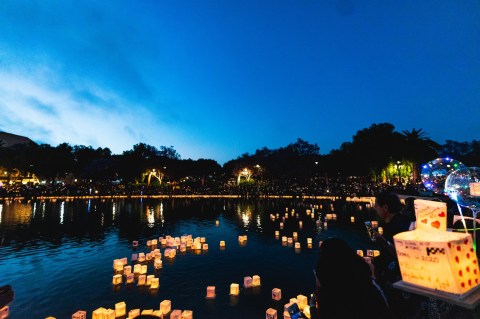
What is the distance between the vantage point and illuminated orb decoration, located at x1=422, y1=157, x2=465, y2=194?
22.6 feet

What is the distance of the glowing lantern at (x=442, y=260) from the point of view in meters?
1.86

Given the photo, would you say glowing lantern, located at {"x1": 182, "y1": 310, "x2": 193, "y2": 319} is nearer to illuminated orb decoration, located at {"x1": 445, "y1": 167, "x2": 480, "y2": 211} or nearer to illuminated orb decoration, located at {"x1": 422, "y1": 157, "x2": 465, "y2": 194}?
illuminated orb decoration, located at {"x1": 445, "y1": 167, "x2": 480, "y2": 211}

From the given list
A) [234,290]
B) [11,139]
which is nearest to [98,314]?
[234,290]

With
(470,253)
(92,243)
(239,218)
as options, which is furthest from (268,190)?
(470,253)

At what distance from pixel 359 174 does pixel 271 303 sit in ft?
168

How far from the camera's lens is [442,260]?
1.87 meters

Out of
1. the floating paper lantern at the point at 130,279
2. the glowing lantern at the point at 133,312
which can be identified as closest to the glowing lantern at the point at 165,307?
the glowing lantern at the point at 133,312

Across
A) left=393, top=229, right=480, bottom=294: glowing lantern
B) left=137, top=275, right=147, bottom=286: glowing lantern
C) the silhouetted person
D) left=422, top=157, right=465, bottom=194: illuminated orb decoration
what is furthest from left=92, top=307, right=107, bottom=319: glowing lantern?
left=422, top=157, right=465, bottom=194: illuminated orb decoration

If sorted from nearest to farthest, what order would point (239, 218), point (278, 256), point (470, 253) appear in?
point (470, 253)
point (278, 256)
point (239, 218)

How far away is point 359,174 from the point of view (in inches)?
2080

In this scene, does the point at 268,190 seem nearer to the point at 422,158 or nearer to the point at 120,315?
the point at 422,158

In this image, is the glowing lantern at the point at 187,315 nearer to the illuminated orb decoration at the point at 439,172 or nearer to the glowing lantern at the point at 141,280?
the glowing lantern at the point at 141,280

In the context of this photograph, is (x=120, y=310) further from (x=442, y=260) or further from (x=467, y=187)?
(x=467, y=187)

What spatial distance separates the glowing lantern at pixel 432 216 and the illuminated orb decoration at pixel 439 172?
5668 mm
